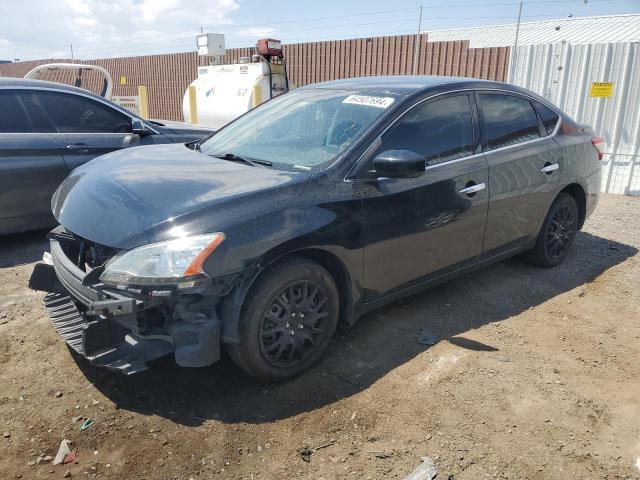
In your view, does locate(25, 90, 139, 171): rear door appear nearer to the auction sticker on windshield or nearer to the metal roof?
the auction sticker on windshield

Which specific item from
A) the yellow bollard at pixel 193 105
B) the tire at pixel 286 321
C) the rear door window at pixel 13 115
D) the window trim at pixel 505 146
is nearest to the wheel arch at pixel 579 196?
the window trim at pixel 505 146

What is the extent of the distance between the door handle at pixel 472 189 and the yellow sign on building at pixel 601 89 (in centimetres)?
548

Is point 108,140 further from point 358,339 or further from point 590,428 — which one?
point 590,428

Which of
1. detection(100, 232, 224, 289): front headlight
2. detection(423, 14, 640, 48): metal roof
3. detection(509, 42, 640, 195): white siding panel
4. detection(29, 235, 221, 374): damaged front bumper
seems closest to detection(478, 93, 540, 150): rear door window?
detection(100, 232, 224, 289): front headlight

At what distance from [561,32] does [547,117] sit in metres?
12.8

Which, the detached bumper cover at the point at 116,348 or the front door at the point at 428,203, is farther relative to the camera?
the front door at the point at 428,203

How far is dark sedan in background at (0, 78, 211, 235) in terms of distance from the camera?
5039 millimetres

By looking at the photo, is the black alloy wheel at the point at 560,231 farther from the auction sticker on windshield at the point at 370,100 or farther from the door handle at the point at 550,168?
the auction sticker on windshield at the point at 370,100

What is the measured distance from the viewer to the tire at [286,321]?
2.78 metres

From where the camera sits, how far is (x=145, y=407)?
285 centimetres

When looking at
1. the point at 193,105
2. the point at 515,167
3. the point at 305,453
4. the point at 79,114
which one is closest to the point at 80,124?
the point at 79,114

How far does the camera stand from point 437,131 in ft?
12.1

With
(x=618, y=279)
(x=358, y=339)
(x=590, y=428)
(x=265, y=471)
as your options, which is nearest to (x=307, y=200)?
(x=358, y=339)

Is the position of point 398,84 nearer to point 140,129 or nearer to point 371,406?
point 371,406
